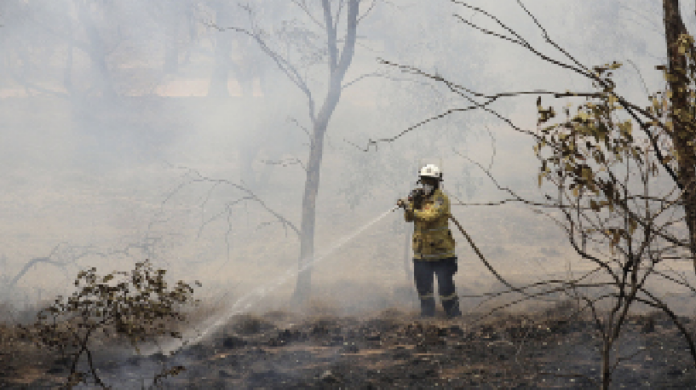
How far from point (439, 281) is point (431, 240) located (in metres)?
0.54

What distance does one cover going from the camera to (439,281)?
310 inches

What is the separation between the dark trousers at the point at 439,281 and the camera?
25.6ft

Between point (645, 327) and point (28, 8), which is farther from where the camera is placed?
point (28, 8)

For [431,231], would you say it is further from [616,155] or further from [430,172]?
[616,155]

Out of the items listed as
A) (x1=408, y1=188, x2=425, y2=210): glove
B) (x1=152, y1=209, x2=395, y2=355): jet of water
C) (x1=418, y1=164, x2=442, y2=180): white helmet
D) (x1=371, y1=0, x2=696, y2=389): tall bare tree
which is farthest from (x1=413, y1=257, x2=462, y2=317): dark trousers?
(x1=371, y1=0, x2=696, y2=389): tall bare tree

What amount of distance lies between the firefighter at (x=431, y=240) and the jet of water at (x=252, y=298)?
403mm

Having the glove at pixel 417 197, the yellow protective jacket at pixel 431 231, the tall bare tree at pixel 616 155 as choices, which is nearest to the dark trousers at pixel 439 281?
the yellow protective jacket at pixel 431 231

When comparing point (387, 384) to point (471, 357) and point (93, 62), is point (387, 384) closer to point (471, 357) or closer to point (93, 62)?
point (471, 357)

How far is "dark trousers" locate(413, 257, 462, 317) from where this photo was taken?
25.6 feet

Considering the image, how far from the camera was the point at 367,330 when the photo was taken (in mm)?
7762

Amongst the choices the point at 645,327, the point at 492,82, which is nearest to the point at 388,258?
the point at 492,82

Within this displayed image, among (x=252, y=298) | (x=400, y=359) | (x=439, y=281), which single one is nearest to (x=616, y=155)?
(x=400, y=359)

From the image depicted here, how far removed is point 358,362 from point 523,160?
3158 centimetres

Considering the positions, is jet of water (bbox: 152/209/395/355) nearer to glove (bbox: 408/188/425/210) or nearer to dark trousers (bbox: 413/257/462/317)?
glove (bbox: 408/188/425/210)
